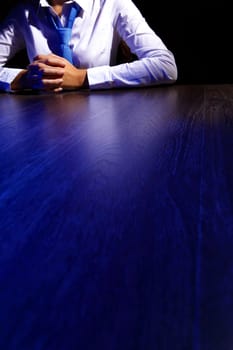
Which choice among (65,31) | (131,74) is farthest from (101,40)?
(131,74)

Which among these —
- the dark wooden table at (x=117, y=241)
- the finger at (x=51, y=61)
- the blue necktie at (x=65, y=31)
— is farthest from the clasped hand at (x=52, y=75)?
the dark wooden table at (x=117, y=241)

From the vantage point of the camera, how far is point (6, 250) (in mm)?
322

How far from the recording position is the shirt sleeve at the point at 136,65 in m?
1.46

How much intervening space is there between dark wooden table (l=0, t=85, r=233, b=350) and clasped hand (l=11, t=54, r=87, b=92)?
2.55 ft

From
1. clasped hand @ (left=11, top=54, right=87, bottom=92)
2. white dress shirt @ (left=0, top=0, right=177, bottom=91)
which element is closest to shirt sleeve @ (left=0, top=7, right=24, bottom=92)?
white dress shirt @ (left=0, top=0, right=177, bottom=91)

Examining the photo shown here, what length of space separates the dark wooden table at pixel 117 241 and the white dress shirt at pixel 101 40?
31.9 inches

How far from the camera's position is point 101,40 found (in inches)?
63.9

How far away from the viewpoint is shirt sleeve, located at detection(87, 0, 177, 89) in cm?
146

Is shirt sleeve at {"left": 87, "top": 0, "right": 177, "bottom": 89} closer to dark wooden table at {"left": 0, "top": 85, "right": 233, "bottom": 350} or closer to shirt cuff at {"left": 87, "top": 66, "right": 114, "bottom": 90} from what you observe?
shirt cuff at {"left": 87, "top": 66, "right": 114, "bottom": 90}

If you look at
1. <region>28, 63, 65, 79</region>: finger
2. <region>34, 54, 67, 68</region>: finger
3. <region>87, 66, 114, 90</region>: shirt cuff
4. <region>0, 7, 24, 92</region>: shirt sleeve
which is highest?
<region>0, 7, 24, 92</region>: shirt sleeve

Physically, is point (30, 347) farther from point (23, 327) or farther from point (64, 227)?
point (64, 227)

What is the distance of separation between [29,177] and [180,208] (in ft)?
0.71

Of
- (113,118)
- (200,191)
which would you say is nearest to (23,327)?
(200,191)

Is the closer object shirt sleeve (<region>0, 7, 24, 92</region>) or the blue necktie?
the blue necktie
